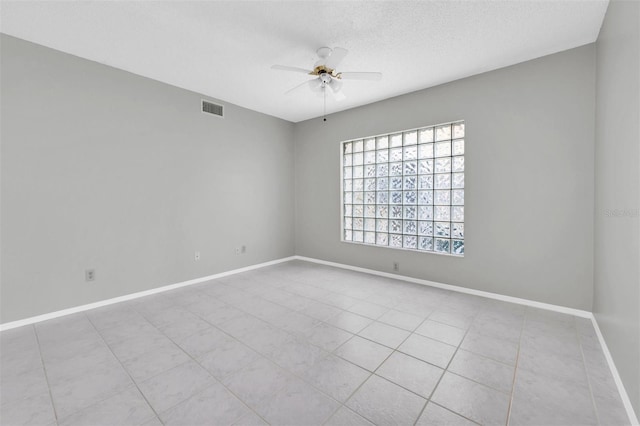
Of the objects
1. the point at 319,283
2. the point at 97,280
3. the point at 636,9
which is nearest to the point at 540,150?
the point at 636,9

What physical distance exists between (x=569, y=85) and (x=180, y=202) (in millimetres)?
4826

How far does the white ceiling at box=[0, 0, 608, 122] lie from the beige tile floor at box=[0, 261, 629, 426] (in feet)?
9.06

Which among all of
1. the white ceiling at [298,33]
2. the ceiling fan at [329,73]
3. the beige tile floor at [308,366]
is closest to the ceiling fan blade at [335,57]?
the ceiling fan at [329,73]

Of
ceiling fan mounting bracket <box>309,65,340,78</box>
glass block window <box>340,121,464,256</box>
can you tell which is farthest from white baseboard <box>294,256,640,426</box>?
ceiling fan mounting bracket <box>309,65,340,78</box>

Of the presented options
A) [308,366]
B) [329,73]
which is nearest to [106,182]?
[329,73]

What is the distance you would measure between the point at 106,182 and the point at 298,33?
2.72 meters

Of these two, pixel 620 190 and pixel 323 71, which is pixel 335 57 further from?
pixel 620 190

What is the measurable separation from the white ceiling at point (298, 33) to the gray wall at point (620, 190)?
1.80ft

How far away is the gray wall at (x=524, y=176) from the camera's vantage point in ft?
8.89

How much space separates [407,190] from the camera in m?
4.05

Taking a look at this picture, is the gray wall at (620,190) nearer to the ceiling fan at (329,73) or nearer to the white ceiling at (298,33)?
the white ceiling at (298,33)

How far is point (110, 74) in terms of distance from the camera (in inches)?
122

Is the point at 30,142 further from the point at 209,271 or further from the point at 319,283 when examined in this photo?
the point at 319,283

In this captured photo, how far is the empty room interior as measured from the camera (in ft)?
5.37
